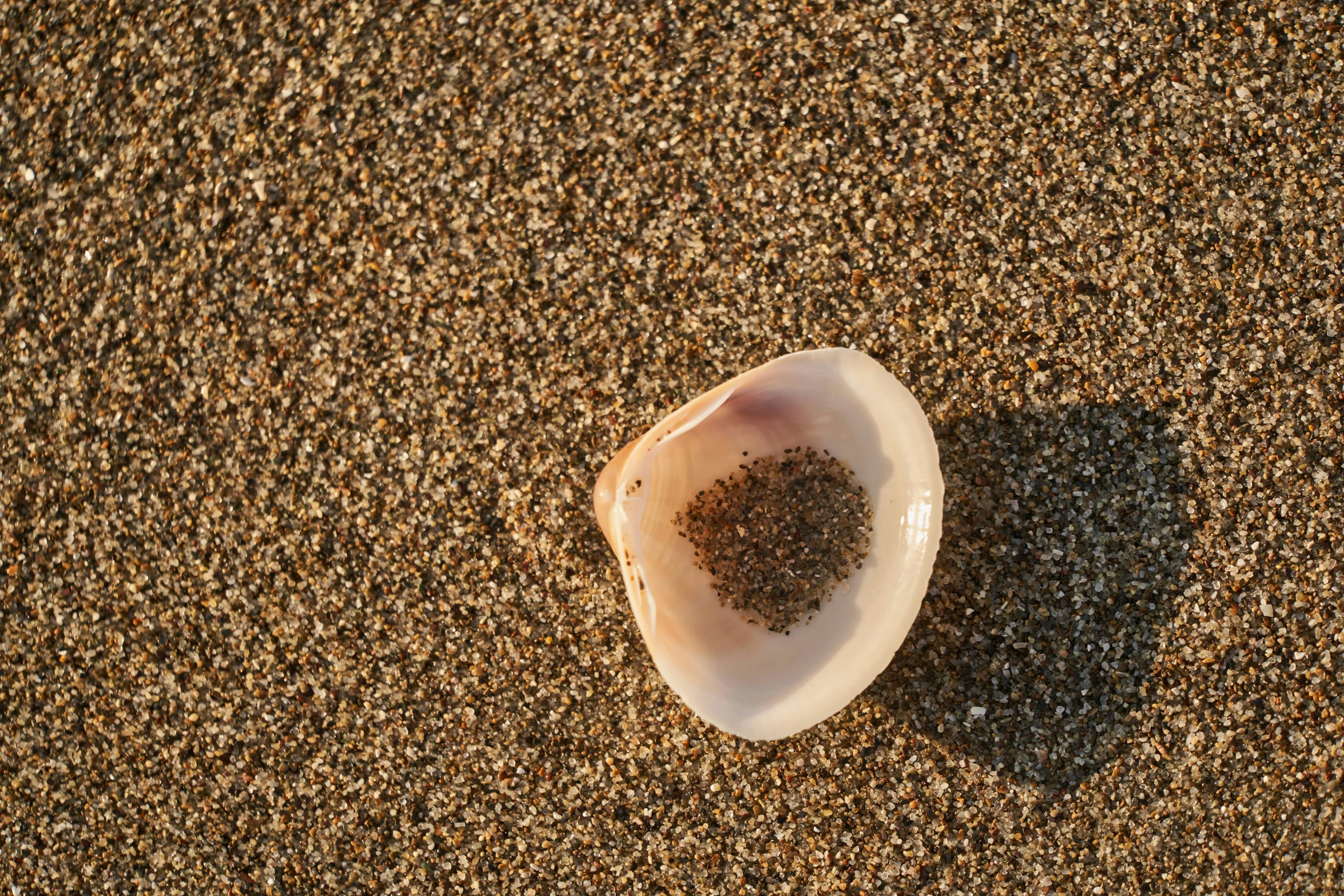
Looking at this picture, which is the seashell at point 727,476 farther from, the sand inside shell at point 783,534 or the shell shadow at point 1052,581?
the shell shadow at point 1052,581

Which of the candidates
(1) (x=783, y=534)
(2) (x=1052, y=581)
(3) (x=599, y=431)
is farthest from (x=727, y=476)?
(2) (x=1052, y=581)

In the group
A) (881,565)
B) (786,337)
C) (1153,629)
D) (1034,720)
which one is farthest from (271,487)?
(1153,629)

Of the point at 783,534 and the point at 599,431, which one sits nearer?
the point at 783,534

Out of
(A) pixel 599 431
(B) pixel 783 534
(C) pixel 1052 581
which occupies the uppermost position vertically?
(A) pixel 599 431

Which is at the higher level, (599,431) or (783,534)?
(599,431)

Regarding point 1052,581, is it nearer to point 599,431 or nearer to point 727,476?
point 727,476

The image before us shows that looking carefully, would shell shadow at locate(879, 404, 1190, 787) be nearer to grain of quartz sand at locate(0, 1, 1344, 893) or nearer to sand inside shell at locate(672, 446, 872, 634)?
grain of quartz sand at locate(0, 1, 1344, 893)
